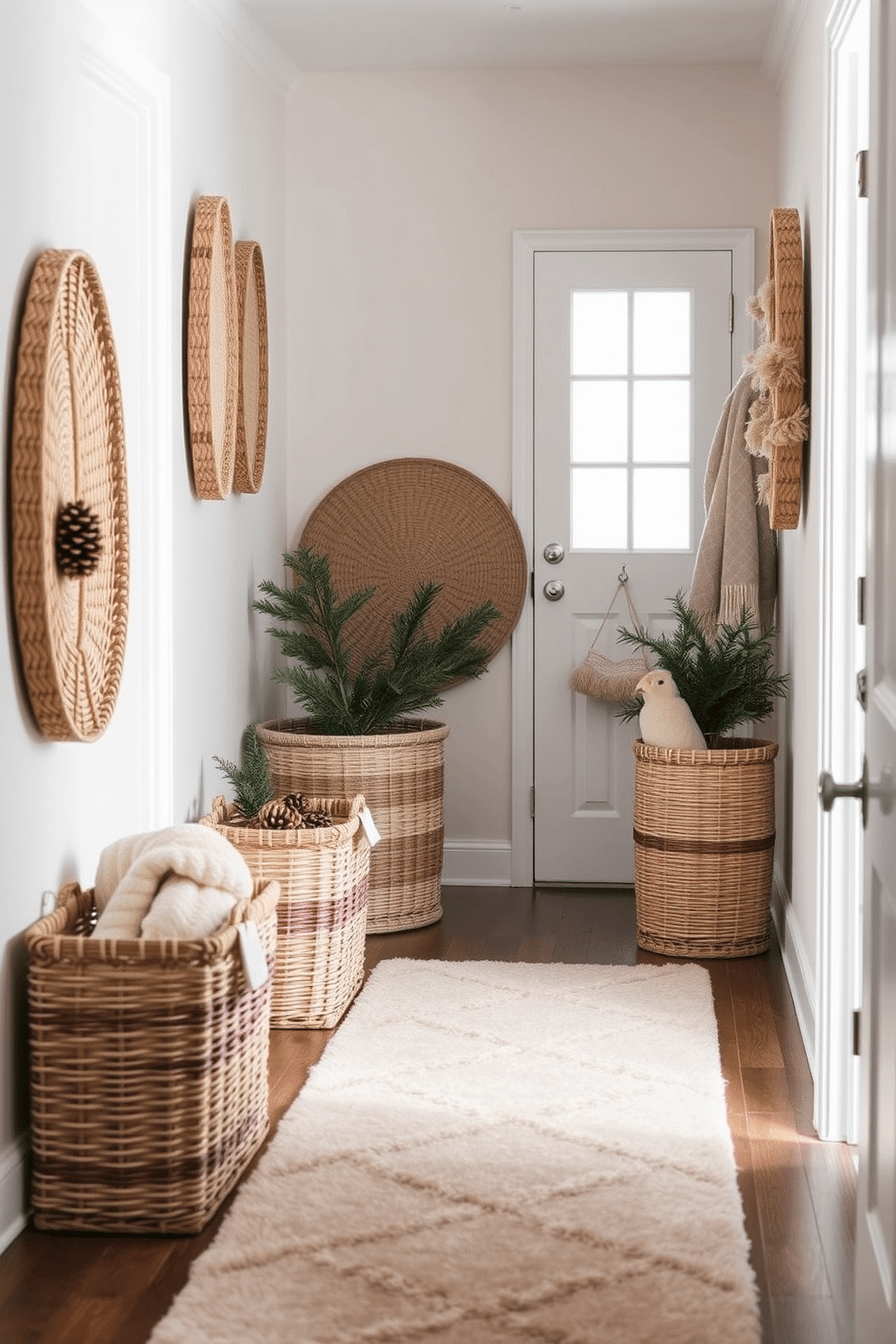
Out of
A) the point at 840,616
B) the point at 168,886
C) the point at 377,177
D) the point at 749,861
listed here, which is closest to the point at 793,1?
the point at 377,177

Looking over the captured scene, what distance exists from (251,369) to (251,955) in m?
2.24

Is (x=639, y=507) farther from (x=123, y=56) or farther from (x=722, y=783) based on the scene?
(x=123, y=56)

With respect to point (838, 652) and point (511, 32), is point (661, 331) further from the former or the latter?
point (838, 652)

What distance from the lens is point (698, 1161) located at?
8.38 feet

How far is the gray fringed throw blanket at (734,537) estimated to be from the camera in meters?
4.11

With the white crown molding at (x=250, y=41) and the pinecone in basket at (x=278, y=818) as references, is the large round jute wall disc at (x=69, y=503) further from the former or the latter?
the white crown molding at (x=250, y=41)

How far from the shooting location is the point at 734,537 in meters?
4.12

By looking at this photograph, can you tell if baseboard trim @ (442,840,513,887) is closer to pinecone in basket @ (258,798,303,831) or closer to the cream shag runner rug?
the cream shag runner rug

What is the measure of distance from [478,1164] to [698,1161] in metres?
0.38

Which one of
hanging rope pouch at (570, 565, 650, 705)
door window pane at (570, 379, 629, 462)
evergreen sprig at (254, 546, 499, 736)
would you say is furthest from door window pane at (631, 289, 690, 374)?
evergreen sprig at (254, 546, 499, 736)

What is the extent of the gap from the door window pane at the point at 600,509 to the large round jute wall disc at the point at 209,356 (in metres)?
1.37

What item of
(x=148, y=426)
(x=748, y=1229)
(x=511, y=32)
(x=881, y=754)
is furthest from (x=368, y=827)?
(x=511, y=32)

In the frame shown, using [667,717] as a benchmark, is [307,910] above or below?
below

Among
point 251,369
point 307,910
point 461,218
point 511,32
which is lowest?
point 307,910
